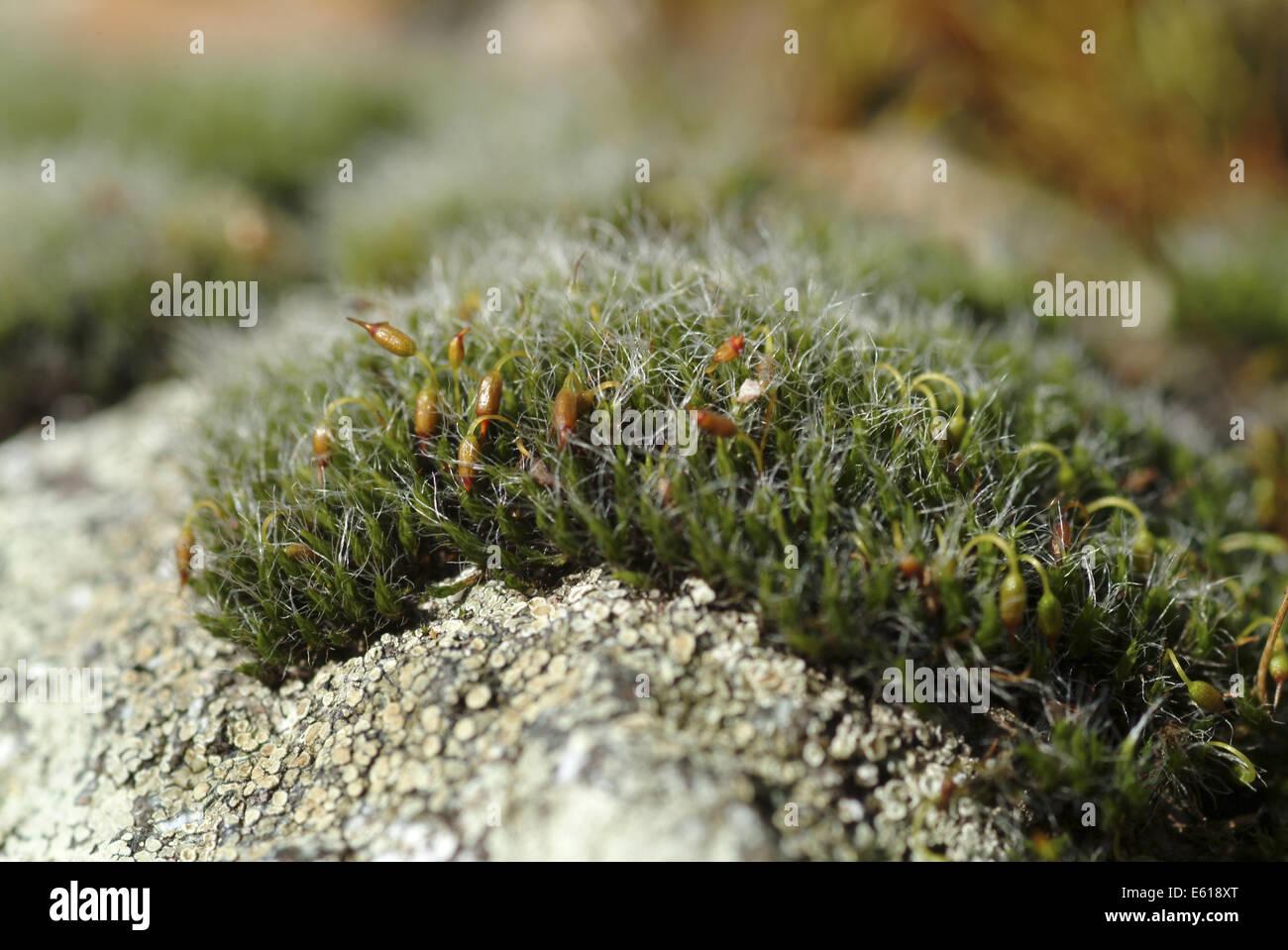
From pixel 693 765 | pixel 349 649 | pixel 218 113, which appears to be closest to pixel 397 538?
pixel 349 649

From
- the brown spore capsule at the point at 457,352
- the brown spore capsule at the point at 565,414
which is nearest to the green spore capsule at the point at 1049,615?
the brown spore capsule at the point at 565,414

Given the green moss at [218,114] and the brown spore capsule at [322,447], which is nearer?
the brown spore capsule at [322,447]

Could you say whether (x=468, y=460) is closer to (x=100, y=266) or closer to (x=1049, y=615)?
(x=1049, y=615)

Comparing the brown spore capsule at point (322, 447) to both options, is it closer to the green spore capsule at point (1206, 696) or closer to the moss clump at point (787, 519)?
the moss clump at point (787, 519)

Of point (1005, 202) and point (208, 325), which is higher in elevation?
point (1005, 202)

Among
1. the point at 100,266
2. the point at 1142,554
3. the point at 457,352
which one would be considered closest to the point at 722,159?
the point at 457,352
